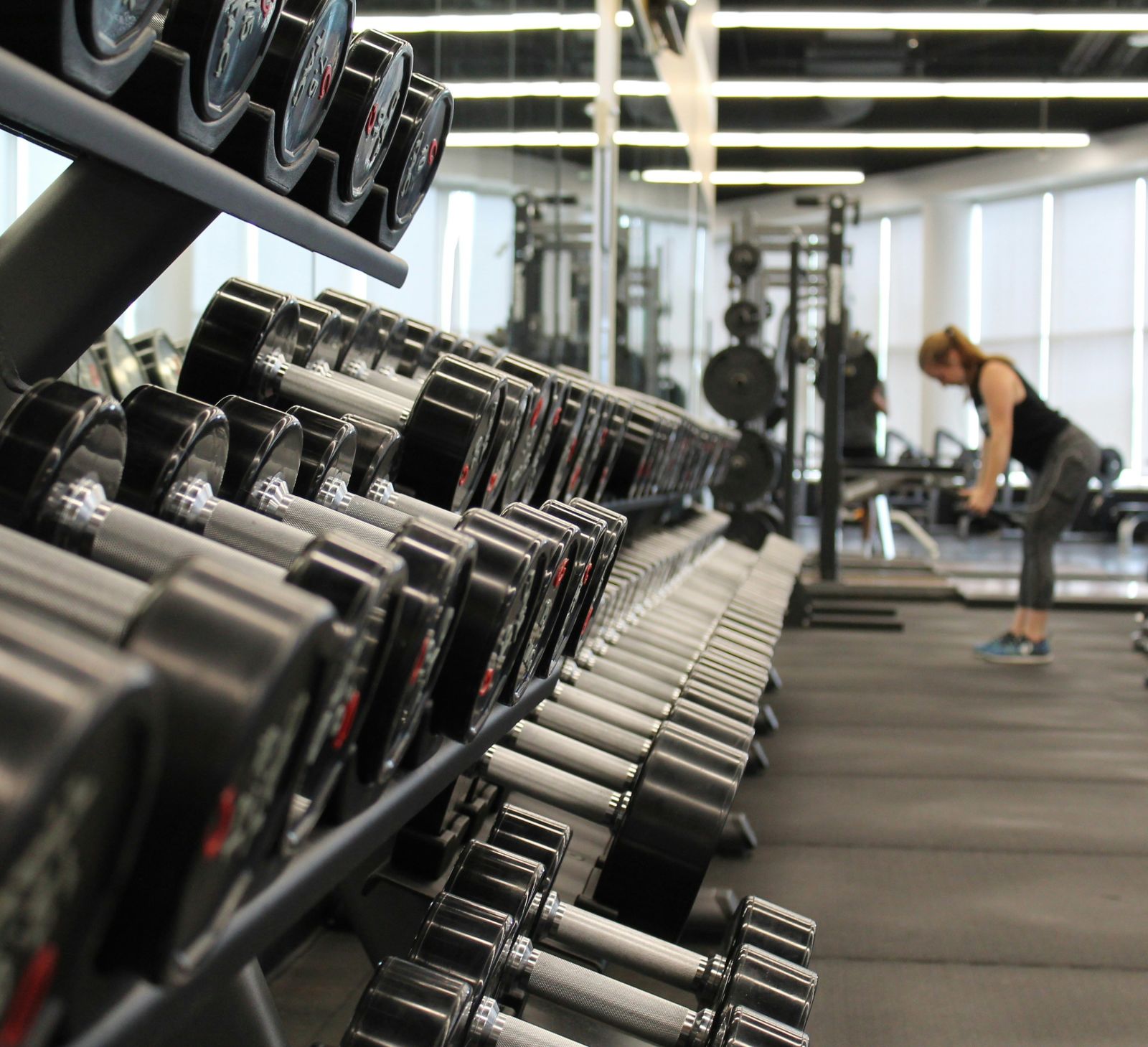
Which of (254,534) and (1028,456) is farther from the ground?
(254,534)

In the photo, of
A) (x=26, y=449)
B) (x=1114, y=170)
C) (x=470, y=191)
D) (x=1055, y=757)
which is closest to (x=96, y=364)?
(x=26, y=449)

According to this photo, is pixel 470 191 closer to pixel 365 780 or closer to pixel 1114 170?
pixel 365 780

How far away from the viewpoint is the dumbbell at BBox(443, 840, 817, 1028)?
128 centimetres

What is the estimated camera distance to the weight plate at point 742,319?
725cm

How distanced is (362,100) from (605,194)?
3.78m

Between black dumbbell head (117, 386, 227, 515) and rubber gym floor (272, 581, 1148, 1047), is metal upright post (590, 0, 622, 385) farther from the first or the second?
black dumbbell head (117, 386, 227, 515)

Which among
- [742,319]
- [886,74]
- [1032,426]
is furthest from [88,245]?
[886,74]

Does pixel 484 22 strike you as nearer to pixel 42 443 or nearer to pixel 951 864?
pixel 951 864

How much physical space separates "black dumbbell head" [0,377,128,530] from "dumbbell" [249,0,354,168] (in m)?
0.25

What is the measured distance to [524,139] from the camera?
12.6ft

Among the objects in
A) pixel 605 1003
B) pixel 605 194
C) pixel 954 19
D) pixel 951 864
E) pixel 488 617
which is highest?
pixel 954 19

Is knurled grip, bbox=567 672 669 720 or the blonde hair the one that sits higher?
the blonde hair

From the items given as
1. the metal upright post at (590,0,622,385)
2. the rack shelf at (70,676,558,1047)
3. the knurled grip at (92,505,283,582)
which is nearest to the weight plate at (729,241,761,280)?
the metal upright post at (590,0,622,385)

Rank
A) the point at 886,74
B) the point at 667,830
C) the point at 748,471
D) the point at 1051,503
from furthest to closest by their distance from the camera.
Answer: the point at 886,74, the point at 748,471, the point at 1051,503, the point at 667,830
